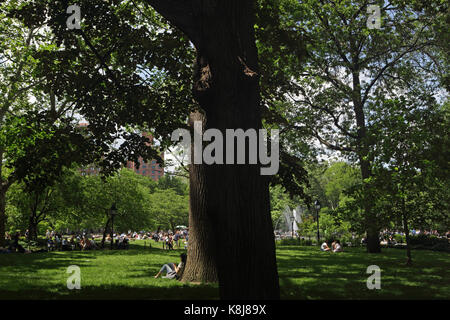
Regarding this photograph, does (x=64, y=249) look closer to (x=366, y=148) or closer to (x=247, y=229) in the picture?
(x=366, y=148)

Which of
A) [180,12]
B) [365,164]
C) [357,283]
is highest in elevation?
[180,12]

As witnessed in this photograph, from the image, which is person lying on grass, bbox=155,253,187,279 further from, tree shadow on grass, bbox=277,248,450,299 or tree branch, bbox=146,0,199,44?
tree branch, bbox=146,0,199,44

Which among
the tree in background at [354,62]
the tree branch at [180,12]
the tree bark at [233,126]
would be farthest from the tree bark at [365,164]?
the tree branch at [180,12]

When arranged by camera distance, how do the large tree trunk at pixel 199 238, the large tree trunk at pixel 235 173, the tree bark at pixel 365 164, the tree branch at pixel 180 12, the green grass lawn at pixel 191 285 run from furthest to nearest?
1. the tree bark at pixel 365 164
2. the large tree trunk at pixel 199 238
3. the green grass lawn at pixel 191 285
4. the tree branch at pixel 180 12
5. the large tree trunk at pixel 235 173

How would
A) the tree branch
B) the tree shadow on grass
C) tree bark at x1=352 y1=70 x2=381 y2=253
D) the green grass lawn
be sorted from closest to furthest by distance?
the tree branch < the green grass lawn < the tree shadow on grass < tree bark at x1=352 y1=70 x2=381 y2=253

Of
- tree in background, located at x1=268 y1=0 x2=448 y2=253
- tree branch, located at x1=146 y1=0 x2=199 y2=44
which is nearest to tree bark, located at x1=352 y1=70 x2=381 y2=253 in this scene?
tree in background, located at x1=268 y1=0 x2=448 y2=253

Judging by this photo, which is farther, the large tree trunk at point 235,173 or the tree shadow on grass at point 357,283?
the tree shadow on grass at point 357,283

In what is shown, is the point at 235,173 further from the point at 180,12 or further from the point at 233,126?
the point at 180,12

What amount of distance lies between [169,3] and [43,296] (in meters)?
7.21

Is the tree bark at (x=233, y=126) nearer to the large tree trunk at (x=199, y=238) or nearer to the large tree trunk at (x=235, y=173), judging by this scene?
the large tree trunk at (x=235, y=173)

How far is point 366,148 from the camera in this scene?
49.9 feet

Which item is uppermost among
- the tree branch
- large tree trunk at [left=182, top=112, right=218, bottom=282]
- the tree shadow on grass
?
the tree branch

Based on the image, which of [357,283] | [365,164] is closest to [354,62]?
[365,164]

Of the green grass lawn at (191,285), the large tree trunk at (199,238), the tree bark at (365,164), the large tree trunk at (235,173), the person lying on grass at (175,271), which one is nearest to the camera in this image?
the large tree trunk at (235,173)
